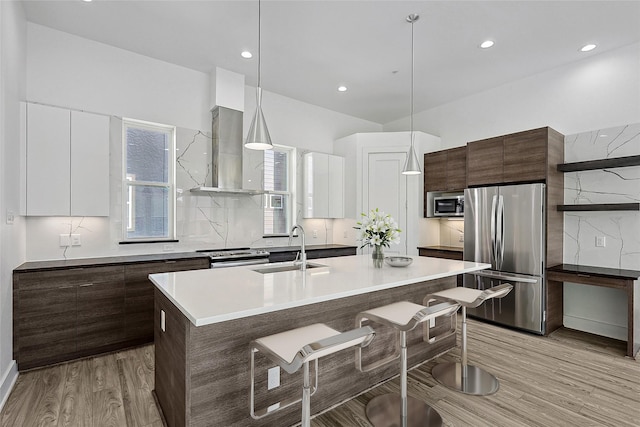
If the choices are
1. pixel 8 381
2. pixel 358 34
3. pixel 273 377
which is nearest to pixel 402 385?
pixel 273 377

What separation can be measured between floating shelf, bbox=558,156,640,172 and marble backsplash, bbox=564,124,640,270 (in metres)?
0.18

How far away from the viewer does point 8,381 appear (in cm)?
239

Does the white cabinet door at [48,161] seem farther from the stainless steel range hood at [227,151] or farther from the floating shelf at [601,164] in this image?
the floating shelf at [601,164]

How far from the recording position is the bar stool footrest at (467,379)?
248 centimetres

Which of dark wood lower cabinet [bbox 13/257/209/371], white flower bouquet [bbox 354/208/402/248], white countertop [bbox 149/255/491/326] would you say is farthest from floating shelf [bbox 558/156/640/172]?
dark wood lower cabinet [bbox 13/257/209/371]

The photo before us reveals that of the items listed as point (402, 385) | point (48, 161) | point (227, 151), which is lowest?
point (402, 385)

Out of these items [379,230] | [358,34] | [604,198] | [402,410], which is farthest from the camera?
[604,198]

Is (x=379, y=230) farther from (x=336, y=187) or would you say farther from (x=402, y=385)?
(x=336, y=187)

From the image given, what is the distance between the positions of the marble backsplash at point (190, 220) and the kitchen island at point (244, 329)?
1.77 m

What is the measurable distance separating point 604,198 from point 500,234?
1134 mm

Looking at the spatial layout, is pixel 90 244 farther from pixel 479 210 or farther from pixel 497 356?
pixel 479 210

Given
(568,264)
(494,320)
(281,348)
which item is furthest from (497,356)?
(281,348)

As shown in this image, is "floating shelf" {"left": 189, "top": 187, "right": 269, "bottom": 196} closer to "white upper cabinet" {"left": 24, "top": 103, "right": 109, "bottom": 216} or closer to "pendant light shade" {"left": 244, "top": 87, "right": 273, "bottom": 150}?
"white upper cabinet" {"left": 24, "top": 103, "right": 109, "bottom": 216}

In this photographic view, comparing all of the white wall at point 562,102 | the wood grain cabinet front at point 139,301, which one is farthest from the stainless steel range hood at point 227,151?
the white wall at point 562,102
